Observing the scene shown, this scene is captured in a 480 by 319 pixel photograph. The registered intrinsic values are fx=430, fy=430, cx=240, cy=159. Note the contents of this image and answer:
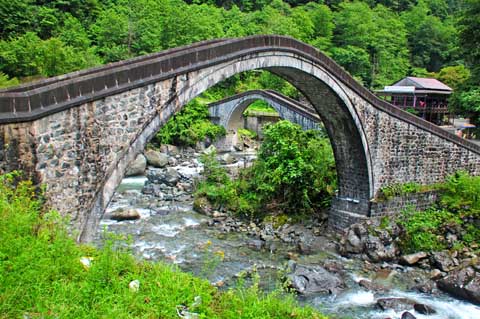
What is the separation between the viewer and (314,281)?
1070 centimetres

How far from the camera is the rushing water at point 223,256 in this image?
9875mm

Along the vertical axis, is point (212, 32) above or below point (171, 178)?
above

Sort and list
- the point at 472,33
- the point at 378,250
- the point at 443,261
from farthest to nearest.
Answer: the point at 472,33 → the point at 378,250 → the point at 443,261

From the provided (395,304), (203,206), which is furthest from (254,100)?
(395,304)

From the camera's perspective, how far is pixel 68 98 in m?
A: 6.86

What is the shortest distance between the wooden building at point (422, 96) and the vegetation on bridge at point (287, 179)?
16.6m

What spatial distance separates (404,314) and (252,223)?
686 centimetres

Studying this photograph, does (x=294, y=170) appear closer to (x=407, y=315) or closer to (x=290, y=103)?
(x=407, y=315)

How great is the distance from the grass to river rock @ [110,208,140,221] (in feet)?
31.4

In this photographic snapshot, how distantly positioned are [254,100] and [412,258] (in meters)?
18.8

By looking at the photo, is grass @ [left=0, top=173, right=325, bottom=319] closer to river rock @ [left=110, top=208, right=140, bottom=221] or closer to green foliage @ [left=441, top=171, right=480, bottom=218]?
river rock @ [left=110, top=208, right=140, bottom=221]

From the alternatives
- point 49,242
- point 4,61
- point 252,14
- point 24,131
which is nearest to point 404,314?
point 49,242

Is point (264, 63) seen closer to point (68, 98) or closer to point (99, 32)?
point (68, 98)

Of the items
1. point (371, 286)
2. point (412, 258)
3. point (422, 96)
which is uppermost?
point (422, 96)
